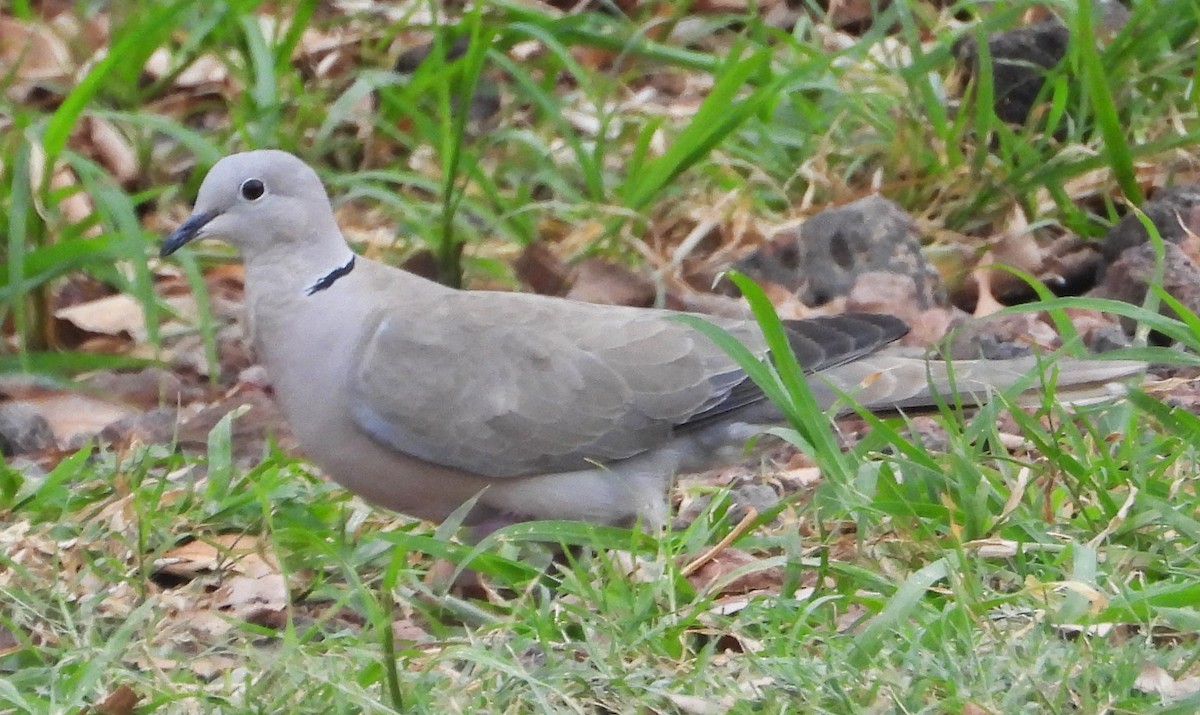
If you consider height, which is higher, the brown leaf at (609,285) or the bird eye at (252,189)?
the bird eye at (252,189)

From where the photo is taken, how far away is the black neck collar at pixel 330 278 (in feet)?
12.8

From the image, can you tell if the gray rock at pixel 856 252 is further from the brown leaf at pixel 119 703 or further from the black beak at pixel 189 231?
the brown leaf at pixel 119 703

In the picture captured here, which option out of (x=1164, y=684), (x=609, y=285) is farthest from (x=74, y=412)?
(x=1164, y=684)

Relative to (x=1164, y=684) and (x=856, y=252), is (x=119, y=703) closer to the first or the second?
(x=1164, y=684)

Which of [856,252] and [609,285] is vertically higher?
[856,252]

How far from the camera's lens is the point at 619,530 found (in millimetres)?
3424

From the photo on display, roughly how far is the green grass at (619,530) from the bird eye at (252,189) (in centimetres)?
51

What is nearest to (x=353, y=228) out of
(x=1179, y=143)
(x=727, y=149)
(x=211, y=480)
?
(x=727, y=149)

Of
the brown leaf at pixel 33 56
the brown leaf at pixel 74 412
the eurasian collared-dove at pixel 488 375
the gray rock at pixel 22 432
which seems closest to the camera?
the eurasian collared-dove at pixel 488 375

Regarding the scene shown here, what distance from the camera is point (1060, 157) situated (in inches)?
202

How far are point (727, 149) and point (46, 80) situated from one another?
257cm

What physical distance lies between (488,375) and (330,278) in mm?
400

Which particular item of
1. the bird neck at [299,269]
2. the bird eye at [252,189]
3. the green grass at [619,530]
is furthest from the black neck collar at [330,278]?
the green grass at [619,530]

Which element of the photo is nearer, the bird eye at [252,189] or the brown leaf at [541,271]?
the bird eye at [252,189]
